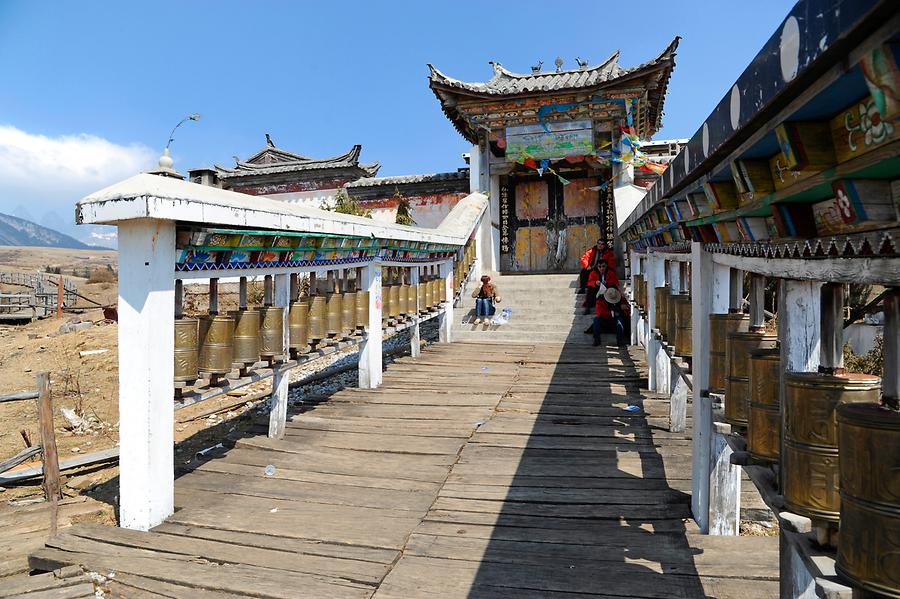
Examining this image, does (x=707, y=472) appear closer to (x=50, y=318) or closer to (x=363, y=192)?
(x=363, y=192)

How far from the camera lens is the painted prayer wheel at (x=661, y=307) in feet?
→ 18.2

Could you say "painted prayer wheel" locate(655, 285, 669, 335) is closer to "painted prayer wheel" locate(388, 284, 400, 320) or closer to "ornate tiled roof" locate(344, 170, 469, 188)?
"painted prayer wheel" locate(388, 284, 400, 320)

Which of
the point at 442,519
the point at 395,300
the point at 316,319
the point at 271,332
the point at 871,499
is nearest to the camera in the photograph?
the point at 871,499

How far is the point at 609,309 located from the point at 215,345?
6.95 meters

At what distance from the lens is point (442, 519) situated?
140 inches

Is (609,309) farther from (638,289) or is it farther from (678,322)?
(678,322)

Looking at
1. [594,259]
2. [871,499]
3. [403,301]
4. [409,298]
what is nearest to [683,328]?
[871,499]

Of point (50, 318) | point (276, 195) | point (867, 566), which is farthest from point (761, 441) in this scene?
point (50, 318)

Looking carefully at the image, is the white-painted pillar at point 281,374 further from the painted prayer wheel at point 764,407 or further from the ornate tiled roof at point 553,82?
the ornate tiled roof at point 553,82

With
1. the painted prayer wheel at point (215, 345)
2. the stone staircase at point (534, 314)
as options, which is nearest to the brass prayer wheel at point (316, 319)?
the painted prayer wheel at point (215, 345)

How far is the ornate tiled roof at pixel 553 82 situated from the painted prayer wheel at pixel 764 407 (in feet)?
37.5

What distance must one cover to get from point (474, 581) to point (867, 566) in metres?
1.84

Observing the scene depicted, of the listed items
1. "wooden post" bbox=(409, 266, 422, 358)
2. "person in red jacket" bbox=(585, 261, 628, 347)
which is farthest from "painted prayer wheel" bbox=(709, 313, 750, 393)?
"person in red jacket" bbox=(585, 261, 628, 347)

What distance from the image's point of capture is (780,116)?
155 cm
